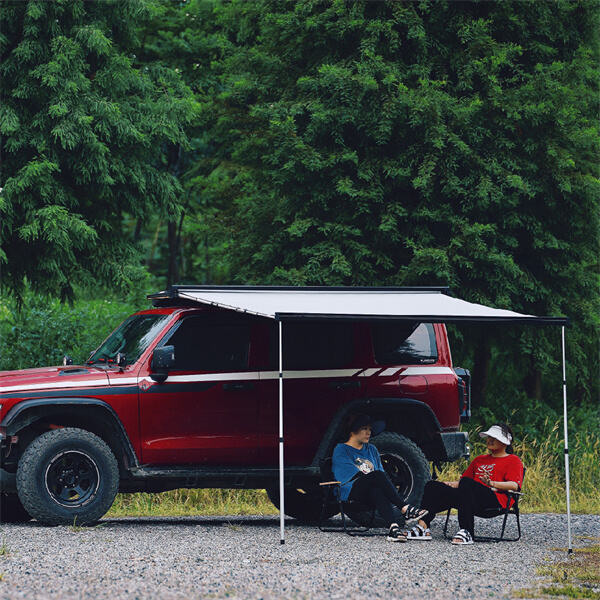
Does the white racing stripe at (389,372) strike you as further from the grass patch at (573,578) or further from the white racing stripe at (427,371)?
the grass patch at (573,578)

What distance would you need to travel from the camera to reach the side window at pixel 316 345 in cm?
1134

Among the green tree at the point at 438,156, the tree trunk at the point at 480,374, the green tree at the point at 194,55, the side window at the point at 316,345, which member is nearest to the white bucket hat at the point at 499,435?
the side window at the point at 316,345

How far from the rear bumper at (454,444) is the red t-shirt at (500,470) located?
A: 1.03 metres

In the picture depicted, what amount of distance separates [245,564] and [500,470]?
9.94 ft

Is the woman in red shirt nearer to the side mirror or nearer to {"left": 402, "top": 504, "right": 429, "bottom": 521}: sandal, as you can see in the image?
{"left": 402, "top": 504, "right": 429, "bottom": 521}: sandal

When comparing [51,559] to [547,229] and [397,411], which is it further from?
[547,229]

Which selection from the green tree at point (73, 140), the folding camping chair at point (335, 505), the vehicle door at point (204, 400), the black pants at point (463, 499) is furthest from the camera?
the green tree at point (73, 140)

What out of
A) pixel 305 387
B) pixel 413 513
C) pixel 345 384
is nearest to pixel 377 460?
pixel 413 513

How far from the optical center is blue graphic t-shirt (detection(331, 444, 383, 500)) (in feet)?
34.8

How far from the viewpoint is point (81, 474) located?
34.3 ft

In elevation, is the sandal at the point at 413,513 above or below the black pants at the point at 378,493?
below

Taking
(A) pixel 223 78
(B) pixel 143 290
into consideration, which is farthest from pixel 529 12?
(B) pixel 143 290

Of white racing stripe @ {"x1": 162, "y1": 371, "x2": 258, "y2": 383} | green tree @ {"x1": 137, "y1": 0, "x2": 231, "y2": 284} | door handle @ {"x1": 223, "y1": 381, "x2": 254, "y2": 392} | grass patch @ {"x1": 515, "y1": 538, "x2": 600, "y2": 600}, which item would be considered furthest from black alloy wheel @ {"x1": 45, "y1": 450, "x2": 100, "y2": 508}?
green tree @ {"x1": 137, "y1": 0, "x2": 231, "y2": 284}

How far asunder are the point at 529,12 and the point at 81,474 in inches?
537
